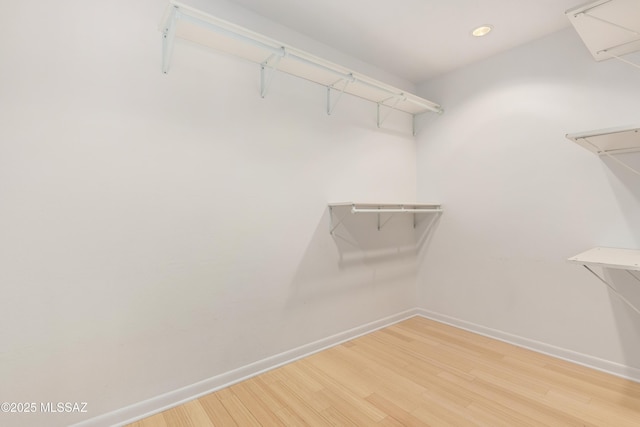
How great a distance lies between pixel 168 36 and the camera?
1545mm

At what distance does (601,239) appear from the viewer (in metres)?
1.95

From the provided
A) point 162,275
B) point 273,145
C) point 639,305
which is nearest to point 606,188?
point 639,305

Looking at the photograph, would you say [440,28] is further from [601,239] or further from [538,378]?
[538,378]

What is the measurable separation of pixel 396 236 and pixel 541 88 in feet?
5.40

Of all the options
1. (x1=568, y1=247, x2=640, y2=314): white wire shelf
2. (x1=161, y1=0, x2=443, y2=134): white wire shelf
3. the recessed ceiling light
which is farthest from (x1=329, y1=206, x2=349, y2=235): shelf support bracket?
the recessed ceiling light

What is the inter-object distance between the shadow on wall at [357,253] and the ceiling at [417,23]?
1.34 metres

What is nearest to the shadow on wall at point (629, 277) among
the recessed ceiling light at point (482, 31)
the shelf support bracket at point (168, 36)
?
the recessed ceiling light at point (482, 31)

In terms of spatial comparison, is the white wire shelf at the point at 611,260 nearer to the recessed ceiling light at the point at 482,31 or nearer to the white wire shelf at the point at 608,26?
the white wire shelf at the point at 608,26

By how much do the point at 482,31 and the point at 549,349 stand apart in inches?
95.2

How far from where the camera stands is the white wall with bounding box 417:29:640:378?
1.91 meters

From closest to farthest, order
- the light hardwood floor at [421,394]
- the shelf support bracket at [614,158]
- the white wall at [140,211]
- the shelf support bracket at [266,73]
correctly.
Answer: the white wall at [140,211] → the light hardwood floor at [421,394] → the shelf support bracket at [614,158] → the shelf support bracket at [266,73]

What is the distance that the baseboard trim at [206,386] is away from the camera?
1450 mm

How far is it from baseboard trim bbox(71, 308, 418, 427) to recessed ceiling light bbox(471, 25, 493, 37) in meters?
2.50

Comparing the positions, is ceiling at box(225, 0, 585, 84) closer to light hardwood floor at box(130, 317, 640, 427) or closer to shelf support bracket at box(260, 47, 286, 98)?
shelf support bracket at box(260, 47, 286, 98)
